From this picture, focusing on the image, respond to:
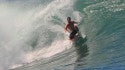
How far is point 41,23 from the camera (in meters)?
24.5

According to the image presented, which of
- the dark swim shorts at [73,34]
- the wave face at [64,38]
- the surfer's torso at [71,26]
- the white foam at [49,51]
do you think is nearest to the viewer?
the wave face at [64,38]

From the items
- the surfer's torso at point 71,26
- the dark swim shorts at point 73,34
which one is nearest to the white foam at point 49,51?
the dark swim shorts at point 73,34

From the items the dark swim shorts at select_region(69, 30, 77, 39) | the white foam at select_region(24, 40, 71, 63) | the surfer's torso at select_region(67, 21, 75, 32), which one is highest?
the surfer's torso at select_region(67, 21, 75, 32)

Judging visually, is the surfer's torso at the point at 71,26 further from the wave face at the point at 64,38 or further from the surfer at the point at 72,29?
the wave face at the point at 64,38

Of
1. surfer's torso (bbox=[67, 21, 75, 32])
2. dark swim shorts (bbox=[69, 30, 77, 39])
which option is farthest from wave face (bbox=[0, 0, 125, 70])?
surfer's torso (bbox=[67, 21, 75, 32])

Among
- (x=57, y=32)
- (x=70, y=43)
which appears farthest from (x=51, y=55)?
(x=57, y=32)

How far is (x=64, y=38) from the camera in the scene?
67.9 feet

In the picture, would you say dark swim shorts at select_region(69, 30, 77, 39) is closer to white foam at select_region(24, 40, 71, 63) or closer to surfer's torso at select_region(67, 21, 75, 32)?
surfer's torso at select_region(67, 21, 75, 32)

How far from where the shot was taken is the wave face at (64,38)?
16.2 metres

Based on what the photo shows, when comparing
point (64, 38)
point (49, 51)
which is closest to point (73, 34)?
point (64, 38)

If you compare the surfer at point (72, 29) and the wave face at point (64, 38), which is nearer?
the wave face at point (64, 38)

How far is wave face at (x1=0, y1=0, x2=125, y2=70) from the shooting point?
16188 mm

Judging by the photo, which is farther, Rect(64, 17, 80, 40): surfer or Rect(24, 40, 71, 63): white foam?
Rect(64, 17, 80, 40): surfer

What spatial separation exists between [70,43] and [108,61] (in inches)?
190
